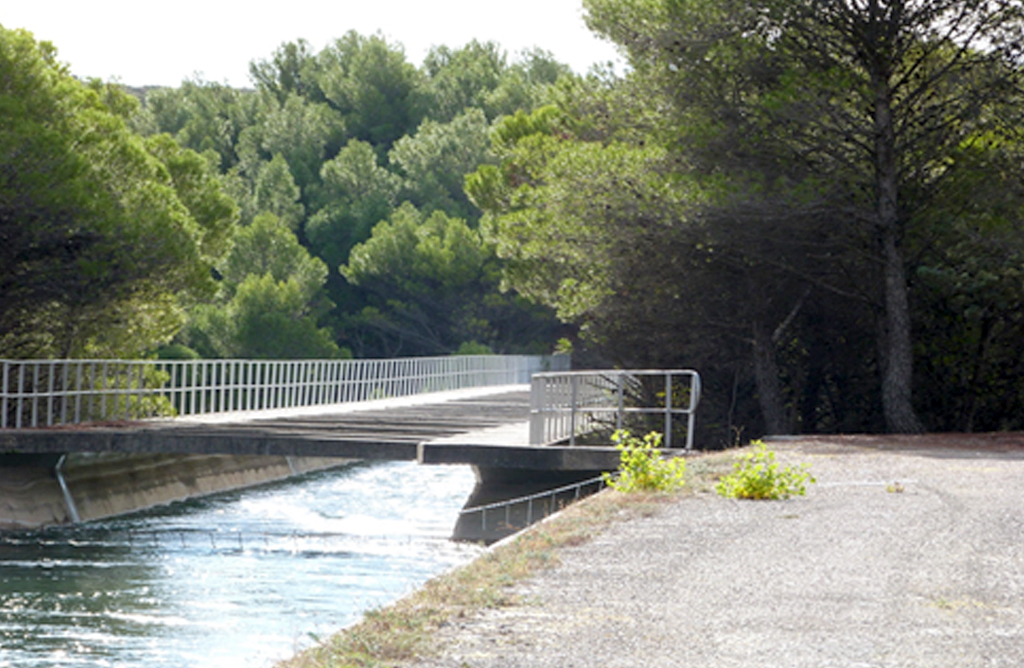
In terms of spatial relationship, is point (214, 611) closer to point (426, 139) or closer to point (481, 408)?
point (481, 408)

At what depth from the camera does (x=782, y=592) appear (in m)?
6.97


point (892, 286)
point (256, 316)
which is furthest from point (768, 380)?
point (256, 316)

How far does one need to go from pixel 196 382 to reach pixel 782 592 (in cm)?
3504

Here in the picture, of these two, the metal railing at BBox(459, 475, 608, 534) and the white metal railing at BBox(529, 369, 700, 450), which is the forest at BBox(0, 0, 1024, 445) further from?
the metal railing at BBox(459, 475, 608, 534)

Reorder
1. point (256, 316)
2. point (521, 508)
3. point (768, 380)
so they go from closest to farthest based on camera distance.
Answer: point (521, 508) → point (768, 380) → point (256, 316)

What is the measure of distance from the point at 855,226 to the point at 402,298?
44.4 meters

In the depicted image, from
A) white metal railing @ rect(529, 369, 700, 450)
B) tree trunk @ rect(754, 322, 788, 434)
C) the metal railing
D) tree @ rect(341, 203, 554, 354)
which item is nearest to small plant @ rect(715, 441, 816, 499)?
white metal railing @ rect(529, 369, 700, 450)

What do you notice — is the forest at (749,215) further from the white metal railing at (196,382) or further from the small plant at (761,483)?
the small plant at (761,483)

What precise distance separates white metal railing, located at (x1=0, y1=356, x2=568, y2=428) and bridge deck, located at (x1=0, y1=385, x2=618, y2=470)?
94 centimetres

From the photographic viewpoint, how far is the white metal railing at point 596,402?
55.6ft

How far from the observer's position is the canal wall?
747 inches

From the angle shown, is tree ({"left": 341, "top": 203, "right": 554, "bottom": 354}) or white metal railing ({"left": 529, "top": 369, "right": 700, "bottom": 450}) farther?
tree ({"left": 341, "top": 203, "right": 554, "bottom": 354})

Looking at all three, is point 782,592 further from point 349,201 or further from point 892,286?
point 349,201

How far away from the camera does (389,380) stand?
3503 centimetres
